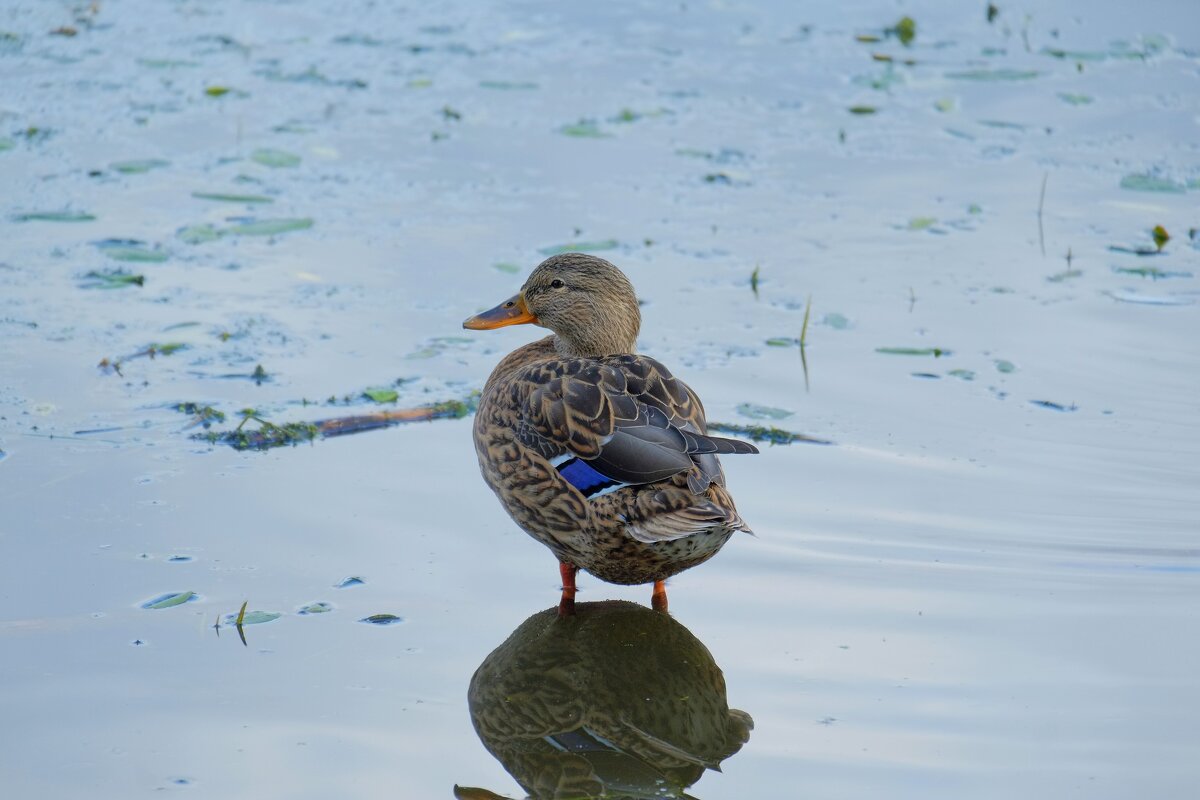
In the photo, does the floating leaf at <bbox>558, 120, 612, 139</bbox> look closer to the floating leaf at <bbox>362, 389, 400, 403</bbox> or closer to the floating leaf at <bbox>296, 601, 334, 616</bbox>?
the floating leaf at <bbox>362, 389, 400, 403</bbox>

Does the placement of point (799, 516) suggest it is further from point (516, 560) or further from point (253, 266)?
point (253, 266)

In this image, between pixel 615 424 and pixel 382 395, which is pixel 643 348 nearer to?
pixel 382 395

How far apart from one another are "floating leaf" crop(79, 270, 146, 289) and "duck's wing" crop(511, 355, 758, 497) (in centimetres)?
280

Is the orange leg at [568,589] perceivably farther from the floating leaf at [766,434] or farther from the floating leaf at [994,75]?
the floating leaf at [994,75]

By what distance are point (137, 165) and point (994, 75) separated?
17.6 ft

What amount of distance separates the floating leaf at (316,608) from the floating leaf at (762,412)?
2.12m

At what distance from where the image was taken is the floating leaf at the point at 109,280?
7.05 meters

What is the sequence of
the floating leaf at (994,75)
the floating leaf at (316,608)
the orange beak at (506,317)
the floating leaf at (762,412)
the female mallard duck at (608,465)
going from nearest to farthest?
the female mallard duck at (608,465), the floating leaf at (316,608), the orange beak at (506,317), the floating leaf at (762,412), the floating leaf at (994,75)

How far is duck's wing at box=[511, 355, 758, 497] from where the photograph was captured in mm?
4465

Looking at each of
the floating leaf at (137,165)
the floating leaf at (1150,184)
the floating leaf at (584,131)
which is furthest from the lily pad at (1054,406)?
the floating leaf at (137,165)

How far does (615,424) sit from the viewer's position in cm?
466

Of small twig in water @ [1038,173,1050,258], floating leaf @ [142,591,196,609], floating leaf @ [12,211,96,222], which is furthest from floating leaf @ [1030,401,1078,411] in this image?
floating leaf @ [12,211,96,222]

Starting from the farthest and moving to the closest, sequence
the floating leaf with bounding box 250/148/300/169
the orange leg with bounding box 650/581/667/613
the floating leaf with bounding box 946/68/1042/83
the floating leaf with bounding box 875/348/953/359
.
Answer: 1. the floating leaf with bounding box 946/68/1042/83
2. the floating leaf with bounding box 250/148/300/169
3. the floating leaf with bounding box 875/348/953/359
4. the orange leg with bounding box 650/581/667/613

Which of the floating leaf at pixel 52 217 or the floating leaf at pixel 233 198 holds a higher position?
the floating leaf at pixel 233 198
